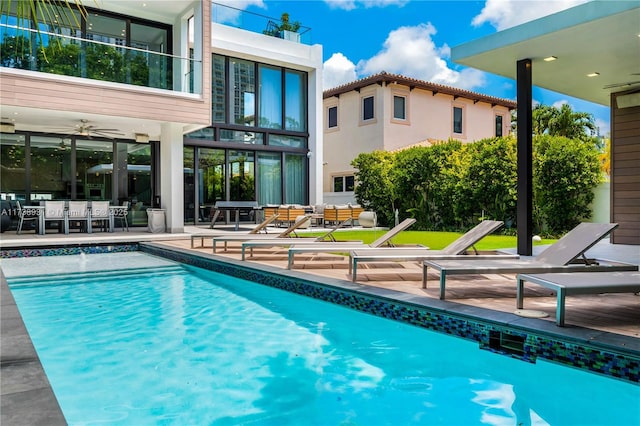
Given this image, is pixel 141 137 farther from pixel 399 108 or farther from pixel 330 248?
pixel 399 108

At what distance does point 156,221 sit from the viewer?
48.7ft

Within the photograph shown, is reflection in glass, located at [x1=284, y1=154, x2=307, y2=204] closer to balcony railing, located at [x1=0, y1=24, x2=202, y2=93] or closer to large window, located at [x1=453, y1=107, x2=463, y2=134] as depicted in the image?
balcony railing, located at [x1=0, y1=24, x2=202, y2=93]

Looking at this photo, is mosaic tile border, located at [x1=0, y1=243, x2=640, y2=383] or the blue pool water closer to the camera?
the blue pool water

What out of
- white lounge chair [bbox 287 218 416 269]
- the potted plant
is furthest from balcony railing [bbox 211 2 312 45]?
white lounge chair [bbox 287 218 416 269]

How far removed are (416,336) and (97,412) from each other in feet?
9.84

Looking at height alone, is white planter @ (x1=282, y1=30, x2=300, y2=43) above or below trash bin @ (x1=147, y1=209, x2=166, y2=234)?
above

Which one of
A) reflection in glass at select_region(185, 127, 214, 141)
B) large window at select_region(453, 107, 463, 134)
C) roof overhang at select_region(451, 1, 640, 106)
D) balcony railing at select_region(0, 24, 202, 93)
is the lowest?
roof overhang at select_region(451, 1, 640, 106)

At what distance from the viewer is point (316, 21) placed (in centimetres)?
6016

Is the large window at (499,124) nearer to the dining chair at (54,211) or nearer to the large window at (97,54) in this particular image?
the large window at (97,54)

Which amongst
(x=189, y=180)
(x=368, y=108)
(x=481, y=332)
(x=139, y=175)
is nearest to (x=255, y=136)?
(x=189, y=180)

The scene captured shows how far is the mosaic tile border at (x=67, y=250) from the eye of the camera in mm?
10898

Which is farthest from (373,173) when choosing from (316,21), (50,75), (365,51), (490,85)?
(490,85)

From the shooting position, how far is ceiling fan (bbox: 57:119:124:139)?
46.9 ft

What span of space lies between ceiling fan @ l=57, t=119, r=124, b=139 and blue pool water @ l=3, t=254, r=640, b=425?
30.7 ft
